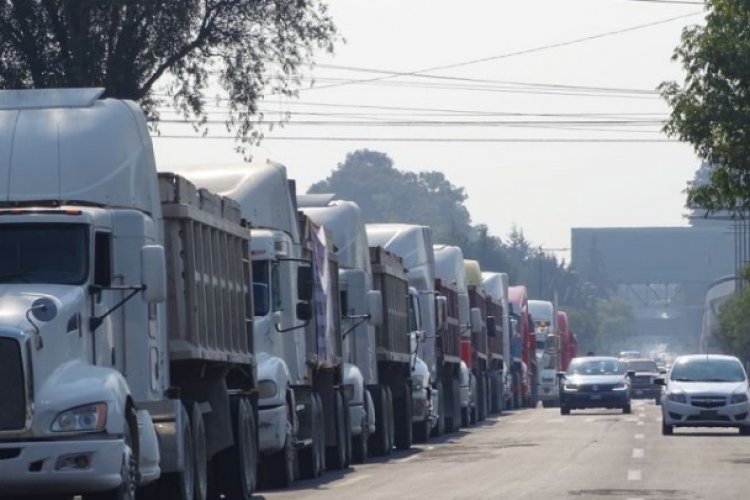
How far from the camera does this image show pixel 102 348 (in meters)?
16.0

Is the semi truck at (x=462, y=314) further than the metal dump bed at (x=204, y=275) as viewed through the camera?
Yes

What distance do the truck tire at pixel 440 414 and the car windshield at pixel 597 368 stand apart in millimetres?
12408


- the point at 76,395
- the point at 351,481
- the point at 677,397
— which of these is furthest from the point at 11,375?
the point at 677,397

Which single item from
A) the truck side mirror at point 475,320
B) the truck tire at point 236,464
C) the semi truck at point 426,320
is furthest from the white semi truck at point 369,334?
the truck side mirror at point 475,320

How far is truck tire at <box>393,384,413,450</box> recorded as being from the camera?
3462 cm

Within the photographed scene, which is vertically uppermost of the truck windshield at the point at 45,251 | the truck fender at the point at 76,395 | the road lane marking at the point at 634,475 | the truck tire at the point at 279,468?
the truck windshield at the point at 45,251

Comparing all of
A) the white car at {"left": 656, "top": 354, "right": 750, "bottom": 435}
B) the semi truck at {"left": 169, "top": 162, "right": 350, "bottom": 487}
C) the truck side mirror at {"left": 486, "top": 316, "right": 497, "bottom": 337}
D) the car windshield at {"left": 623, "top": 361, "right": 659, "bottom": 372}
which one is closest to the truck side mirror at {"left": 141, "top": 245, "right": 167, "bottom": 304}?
the semi truck at {"left": 169, "top": 162, "right": 350, "bottom": 487}

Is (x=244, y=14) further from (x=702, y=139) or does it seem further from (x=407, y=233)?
(x=702, y=139)

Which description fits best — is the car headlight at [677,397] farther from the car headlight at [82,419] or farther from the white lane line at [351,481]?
the car headlight at [82,419]

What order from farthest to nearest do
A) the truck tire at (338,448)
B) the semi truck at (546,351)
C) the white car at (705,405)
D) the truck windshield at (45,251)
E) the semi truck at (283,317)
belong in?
the semi truck at (546,351), the white car at (705,405), the truck tire at (338,448), the semi truck at (283,317), the truck windshield at (45,251)

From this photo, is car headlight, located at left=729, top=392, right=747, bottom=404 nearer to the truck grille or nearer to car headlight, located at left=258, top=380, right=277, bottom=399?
car headlight, located at left=258, top=380, right=277, bottom=399

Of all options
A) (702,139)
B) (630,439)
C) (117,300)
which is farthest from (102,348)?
(630,439)

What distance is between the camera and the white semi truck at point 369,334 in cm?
3003

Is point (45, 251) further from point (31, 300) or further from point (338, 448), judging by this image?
point (338, 448)
